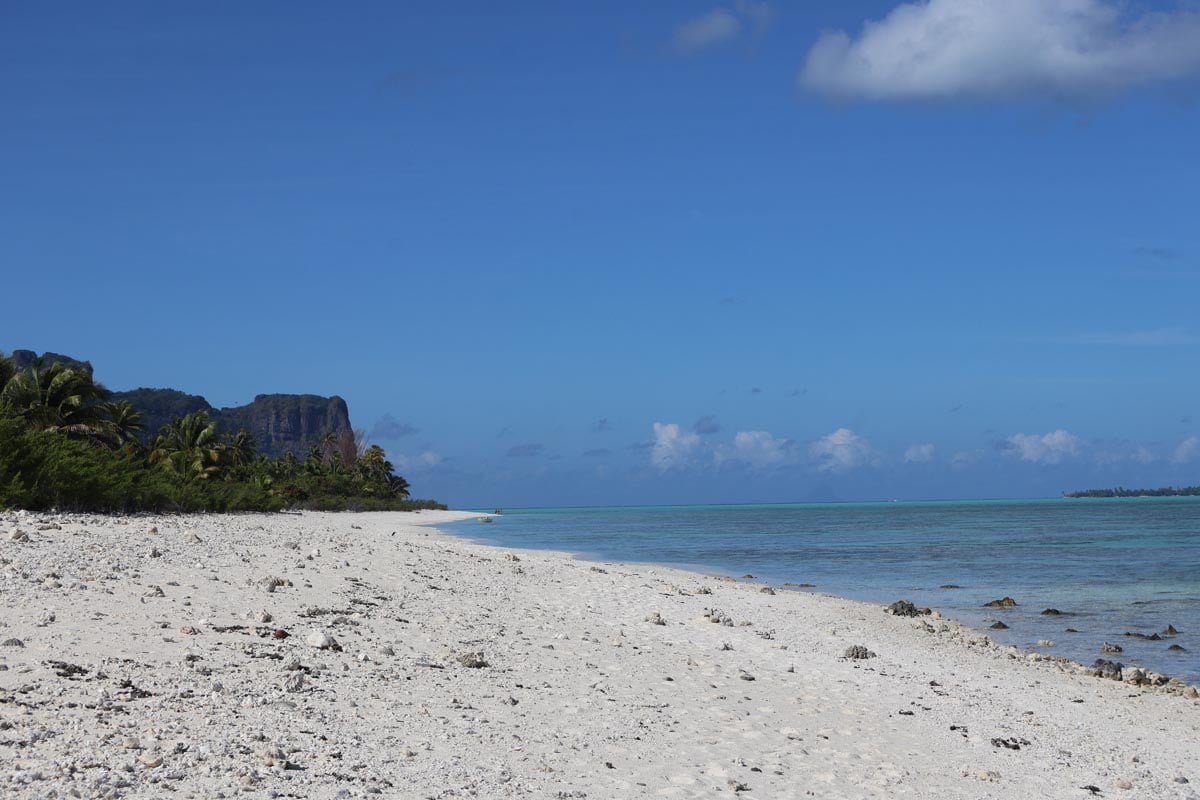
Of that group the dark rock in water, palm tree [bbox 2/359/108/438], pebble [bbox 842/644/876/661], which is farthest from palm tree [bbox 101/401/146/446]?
pebble [bbox 842/644/876/661]

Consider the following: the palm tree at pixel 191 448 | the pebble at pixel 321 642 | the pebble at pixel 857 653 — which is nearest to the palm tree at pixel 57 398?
the palm tree at pixel 191 448

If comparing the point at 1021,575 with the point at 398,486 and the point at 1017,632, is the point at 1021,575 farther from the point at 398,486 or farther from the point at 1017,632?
the point at 398,486

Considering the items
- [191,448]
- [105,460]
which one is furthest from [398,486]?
[105,460]

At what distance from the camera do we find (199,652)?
10398 mm

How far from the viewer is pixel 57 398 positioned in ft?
160

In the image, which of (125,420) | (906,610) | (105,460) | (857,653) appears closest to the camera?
(857,653)

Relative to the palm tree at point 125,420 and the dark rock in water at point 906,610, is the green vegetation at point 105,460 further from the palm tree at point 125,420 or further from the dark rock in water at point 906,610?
the dark rock in water at point 906,610

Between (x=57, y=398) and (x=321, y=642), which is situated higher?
(x=57, y=398)

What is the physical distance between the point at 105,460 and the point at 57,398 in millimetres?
16202

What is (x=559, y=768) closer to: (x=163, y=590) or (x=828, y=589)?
(x=163, y=590)

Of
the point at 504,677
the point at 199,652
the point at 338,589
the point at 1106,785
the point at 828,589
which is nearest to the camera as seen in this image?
the point at 1106,785

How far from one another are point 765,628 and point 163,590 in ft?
35.3

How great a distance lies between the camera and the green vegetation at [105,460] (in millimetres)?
29453

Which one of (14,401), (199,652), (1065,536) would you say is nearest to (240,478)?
(14,401)
